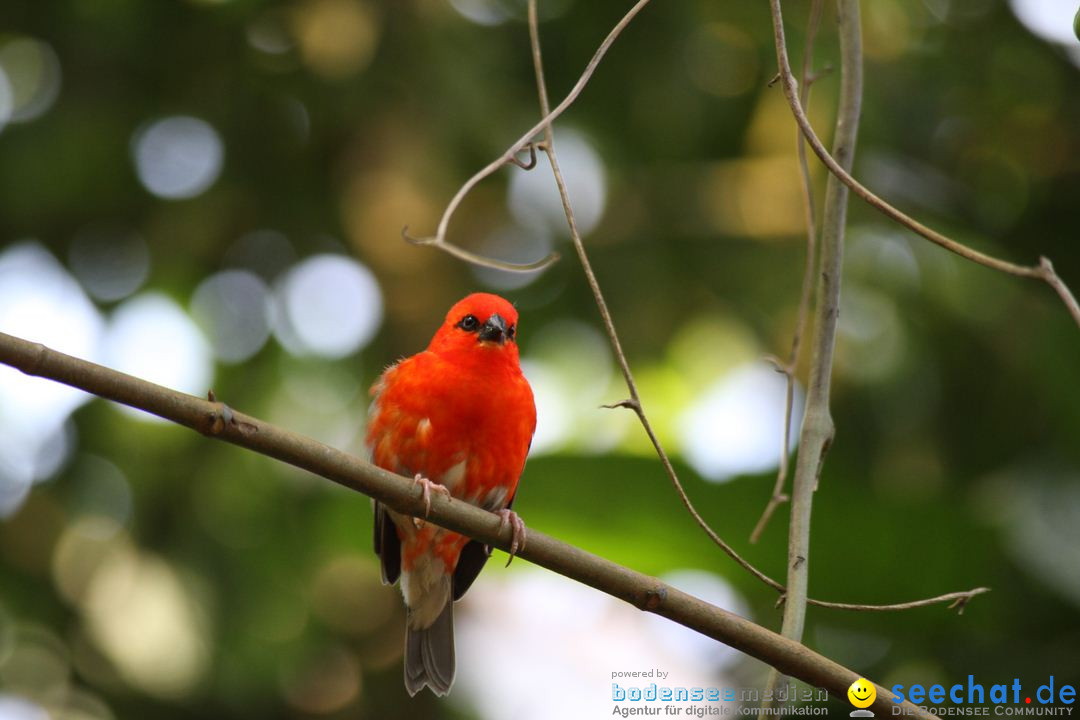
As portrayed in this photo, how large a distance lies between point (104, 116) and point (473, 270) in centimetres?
202

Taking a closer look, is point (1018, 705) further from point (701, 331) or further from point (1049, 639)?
point (701, 331)

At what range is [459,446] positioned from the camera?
412 cm

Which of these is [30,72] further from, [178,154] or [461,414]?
[461,414]

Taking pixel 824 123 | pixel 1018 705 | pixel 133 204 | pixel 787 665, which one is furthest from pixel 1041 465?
pixel 133 204

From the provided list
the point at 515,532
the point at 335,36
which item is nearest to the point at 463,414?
the point at 515,532

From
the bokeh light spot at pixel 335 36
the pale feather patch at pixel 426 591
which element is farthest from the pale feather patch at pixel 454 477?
the bokeh light spot at pixel 335 36

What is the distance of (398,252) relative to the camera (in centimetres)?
655

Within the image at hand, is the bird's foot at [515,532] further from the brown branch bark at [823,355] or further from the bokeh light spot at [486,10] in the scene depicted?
the bokeh light spot at [486,10]

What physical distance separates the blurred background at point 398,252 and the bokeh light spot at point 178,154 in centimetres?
2

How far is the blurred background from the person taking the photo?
229 inches

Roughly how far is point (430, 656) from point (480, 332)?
1.38 m

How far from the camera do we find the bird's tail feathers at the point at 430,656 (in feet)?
15.6

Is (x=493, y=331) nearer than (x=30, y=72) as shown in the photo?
Yes

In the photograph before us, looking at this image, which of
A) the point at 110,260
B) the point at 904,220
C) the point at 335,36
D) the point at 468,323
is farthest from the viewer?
the point at 110,260
